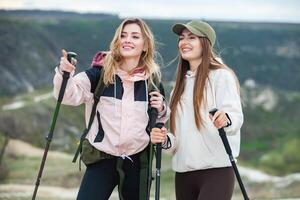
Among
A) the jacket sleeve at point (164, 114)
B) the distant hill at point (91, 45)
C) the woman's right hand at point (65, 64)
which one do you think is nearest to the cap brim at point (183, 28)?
the jacket sleeve at point (164, 114)

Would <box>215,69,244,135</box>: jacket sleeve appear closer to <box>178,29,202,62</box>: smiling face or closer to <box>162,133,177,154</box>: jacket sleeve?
<box>178,29,202,62</box>: smiling face

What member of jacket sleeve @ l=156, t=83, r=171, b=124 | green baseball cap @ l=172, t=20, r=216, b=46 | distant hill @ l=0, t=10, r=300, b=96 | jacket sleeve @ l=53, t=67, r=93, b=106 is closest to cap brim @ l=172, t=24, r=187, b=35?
green baseball cap @ l=172, t=20, r=216, b=46

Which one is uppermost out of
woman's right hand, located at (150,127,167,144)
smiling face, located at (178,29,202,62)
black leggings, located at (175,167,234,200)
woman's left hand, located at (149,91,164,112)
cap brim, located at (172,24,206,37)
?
cap brim, located at (172,24,206,37)

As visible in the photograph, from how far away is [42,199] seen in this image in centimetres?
1265

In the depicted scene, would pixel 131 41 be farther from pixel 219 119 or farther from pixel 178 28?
pixel 219 119

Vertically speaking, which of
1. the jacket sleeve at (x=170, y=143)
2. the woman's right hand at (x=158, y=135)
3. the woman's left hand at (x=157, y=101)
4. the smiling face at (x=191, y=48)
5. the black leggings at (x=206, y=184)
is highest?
the smiling face at (x=191, y=48)

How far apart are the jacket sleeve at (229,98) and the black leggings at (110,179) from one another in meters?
0.79

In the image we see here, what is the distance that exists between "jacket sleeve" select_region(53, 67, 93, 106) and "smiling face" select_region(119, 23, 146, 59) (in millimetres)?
380

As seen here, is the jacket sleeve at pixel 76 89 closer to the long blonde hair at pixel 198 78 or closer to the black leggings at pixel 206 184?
the long blonde hair at pixel 198 78

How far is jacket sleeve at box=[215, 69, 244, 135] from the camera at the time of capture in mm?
4678

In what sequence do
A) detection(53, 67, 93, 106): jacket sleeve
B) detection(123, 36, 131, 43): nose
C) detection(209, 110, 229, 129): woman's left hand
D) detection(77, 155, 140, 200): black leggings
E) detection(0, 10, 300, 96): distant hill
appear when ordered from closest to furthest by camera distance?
detection(209, 110, 229, 129): woman's left hand < detection(53, 67, 93, 106): jacket sleeve < detection(77, 155, 140, 200): black leggings < detection(123, 36, 131, 43): nose < detection(0, 10, 300, 96): distant hill

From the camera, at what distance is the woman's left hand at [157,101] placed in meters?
4.80

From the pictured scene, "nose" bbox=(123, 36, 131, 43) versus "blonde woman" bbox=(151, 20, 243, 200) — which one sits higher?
"nose" bbox=(123, 36, 131, 43)

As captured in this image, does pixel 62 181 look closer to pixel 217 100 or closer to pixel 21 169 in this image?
pixel 21 169
